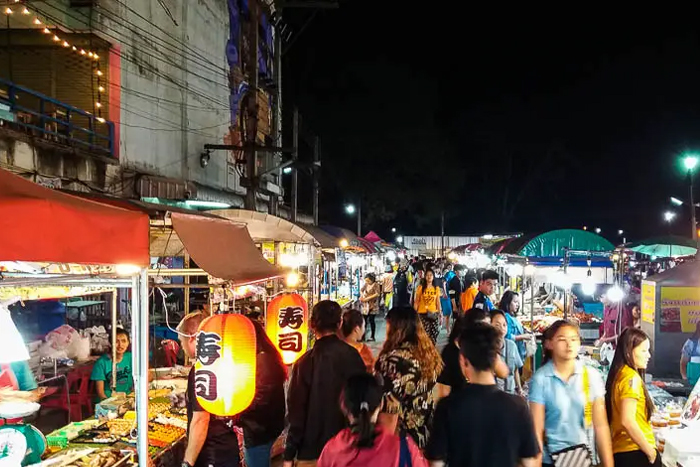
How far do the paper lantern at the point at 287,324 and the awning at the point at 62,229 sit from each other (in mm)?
4472

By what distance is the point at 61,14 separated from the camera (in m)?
11.4

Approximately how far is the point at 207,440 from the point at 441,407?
2.31 meters

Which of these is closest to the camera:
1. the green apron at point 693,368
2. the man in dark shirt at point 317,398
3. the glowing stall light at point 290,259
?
the man in dark shirt at point 317,398

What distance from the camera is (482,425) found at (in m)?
3.29

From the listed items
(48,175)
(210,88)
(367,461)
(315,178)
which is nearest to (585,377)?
(367,461)

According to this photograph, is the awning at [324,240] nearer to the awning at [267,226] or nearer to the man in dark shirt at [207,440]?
the awning at [267,226]

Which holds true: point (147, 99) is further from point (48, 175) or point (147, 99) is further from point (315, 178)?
point (315, 178)

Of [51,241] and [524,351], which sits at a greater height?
[51,241]

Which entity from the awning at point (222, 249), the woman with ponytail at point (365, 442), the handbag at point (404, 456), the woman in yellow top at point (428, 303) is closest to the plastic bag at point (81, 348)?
the awning at point (222, 249)

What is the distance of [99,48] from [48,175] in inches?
142

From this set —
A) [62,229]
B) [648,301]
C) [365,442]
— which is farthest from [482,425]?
[648,301]

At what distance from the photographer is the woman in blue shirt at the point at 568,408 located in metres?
4.23

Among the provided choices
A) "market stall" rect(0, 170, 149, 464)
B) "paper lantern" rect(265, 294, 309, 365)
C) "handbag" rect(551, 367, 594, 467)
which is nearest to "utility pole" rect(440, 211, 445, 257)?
"paper lantern" rect(265, 294, 309, 365)

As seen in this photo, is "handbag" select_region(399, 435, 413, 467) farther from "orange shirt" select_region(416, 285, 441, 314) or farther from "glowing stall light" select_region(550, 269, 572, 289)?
"orange shirt" select_region(416, 285, 441, 314)
